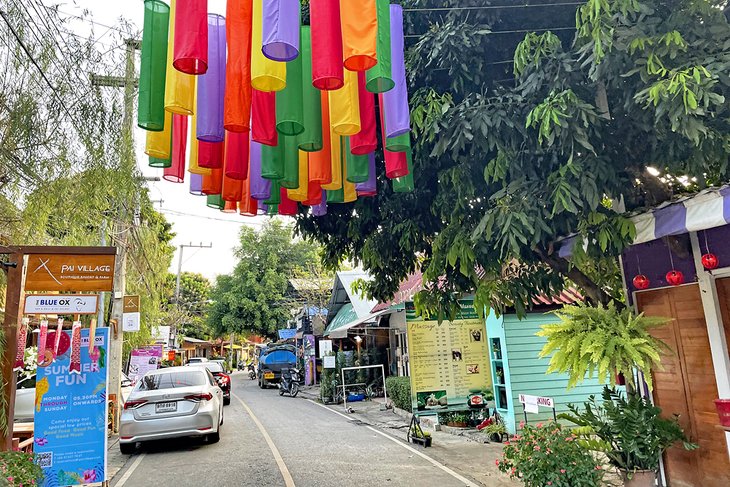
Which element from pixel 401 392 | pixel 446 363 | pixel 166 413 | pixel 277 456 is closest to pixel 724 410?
pixel 446 363

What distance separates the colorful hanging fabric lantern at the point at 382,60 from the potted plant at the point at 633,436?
13.4ft

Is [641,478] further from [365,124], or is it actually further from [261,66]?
[261,66]

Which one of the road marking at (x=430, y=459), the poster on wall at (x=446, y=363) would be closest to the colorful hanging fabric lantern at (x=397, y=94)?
the road marking at (x=430, y=459)

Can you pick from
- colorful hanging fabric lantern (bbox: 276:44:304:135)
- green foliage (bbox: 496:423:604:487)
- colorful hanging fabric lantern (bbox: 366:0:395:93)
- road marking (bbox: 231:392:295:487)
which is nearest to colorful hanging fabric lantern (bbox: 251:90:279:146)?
colorful hanging fabric lantern (bbox: 276:44:304:135)

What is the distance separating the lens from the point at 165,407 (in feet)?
28.8

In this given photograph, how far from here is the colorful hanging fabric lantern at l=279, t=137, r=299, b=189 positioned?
5.37 m

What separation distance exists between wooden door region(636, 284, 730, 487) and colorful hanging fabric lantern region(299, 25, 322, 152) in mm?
4213

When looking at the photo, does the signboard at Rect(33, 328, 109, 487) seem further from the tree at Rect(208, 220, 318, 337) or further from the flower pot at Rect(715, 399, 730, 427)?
the tree at Rect(208, 220, 318, 337)

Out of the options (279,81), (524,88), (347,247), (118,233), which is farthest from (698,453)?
(118,233)

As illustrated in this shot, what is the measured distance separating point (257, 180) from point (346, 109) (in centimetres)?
188

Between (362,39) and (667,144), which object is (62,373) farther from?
(667,144)

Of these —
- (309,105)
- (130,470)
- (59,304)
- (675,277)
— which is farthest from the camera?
(130,470)

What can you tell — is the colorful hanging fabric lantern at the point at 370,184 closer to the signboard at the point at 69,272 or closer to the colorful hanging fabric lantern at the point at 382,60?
the colorful hanging fabric lantern at the point at 382,60

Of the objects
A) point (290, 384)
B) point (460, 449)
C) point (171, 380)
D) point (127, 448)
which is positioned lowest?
point (460, 449)
